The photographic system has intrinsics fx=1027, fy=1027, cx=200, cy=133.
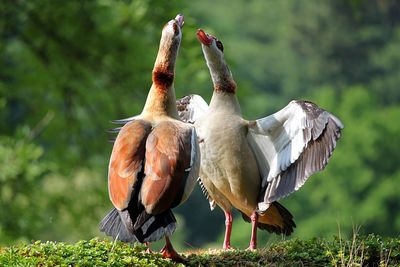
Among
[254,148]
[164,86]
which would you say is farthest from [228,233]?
[164,86]

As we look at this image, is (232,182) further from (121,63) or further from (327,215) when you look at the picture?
(327,215)

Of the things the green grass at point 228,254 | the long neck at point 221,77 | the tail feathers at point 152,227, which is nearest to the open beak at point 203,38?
the long neck at point 221,77

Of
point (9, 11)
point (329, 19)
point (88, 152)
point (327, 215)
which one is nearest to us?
point (9, 11)

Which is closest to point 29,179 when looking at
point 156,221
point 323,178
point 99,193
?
point 99,193

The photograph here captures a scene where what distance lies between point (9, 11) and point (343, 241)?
39.2 feet

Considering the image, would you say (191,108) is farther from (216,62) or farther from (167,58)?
(167,58)

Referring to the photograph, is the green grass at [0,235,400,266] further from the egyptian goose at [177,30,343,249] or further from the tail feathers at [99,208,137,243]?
the egyptian goose at [177,30,343,249]

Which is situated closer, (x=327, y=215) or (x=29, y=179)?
(x=29, y=179)

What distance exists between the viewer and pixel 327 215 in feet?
194

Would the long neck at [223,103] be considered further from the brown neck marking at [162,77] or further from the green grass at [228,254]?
the green grass at [228,254]

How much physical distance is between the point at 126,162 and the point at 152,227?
0.56m

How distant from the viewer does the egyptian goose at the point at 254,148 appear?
8867 mm

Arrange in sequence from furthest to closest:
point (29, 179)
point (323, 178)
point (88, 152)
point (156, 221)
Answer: point (323, 178) → point (88, 152) → point (29, 179) → point (156, 221)

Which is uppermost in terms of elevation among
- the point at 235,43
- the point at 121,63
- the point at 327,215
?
the point at 235,43
